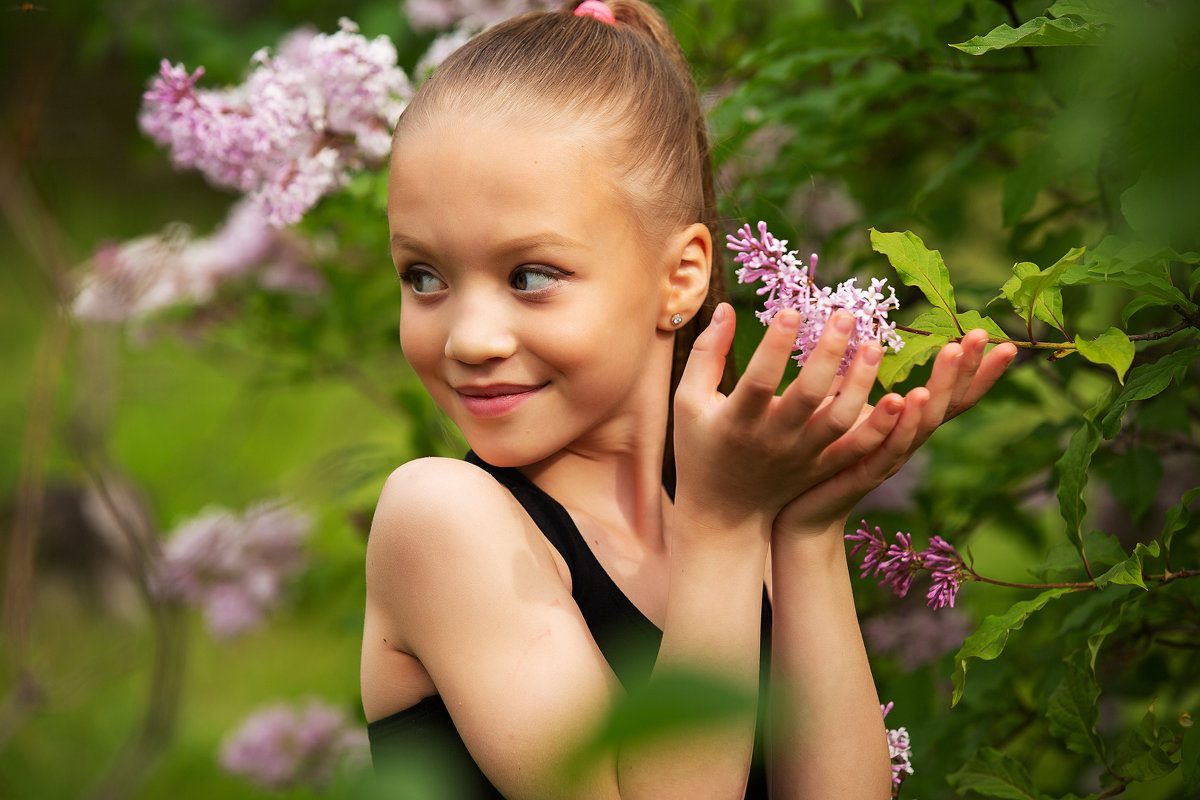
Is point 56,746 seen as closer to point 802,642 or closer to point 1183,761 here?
point 802,642

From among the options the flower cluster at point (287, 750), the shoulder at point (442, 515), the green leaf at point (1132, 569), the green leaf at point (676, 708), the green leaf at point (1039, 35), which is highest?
the green leaf at point (676, 708)

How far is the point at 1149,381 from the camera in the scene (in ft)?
2.97

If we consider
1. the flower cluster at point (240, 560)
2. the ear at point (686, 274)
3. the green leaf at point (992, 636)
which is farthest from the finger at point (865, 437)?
the flower cluster at point (240, 560)

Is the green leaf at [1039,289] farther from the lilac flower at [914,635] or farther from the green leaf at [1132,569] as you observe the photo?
the lilac flower at [914,635]

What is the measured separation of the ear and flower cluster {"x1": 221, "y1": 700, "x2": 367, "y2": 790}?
4.68 feet

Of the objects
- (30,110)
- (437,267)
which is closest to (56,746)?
(30,110)

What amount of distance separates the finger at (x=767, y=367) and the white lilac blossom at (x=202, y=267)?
1.57m

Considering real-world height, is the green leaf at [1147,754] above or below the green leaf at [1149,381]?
below

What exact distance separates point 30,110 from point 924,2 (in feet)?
4.41

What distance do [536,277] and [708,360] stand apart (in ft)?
0.69

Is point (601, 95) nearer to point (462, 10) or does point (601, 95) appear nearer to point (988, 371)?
point (988, 371)

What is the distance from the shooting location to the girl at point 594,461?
848 mm

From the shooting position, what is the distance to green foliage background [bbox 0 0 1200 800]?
0.92 metres

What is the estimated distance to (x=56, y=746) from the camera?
10.0 feet
